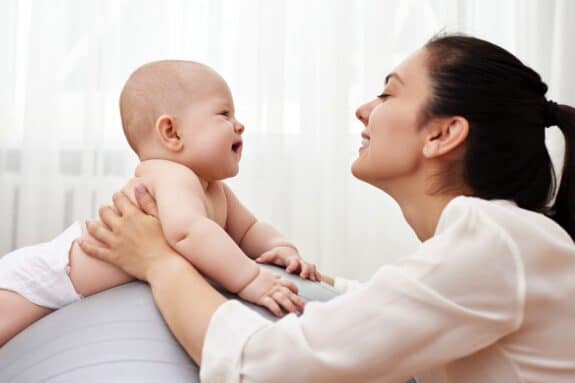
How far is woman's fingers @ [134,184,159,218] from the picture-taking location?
4.03ft

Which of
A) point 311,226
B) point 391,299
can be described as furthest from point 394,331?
point 311,226

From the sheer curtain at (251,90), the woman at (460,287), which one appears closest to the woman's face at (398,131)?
the woman at (460,287)

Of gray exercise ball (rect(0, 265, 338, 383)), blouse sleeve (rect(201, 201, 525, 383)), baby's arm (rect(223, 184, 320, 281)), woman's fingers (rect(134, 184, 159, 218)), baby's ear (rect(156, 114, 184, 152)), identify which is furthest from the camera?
baby's arm (rect(223, 184, 320, 281))

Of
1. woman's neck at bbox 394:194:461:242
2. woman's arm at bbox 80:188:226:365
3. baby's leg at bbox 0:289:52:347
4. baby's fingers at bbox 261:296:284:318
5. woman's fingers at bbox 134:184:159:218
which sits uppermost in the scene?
woman's neck at bbox 394:194:461:242

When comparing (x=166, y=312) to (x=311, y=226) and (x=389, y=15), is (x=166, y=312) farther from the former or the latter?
(x=389, y=15)

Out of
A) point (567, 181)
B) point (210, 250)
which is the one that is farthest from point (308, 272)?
point (567, 181)

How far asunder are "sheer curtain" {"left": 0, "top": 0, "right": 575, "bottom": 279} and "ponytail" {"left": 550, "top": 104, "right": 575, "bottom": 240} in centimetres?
136

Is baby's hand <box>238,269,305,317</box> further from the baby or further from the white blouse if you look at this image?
the white blouse

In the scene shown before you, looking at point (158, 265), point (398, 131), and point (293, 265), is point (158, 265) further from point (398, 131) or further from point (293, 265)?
point (398, 131)

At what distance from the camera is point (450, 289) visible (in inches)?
35.0

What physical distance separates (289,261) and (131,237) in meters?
0.35

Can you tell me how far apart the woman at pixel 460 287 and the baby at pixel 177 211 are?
81mm

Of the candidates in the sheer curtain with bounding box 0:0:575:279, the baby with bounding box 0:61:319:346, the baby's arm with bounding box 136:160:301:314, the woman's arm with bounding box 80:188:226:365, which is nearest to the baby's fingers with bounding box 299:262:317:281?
the baby with bounding box 0:61:319:346

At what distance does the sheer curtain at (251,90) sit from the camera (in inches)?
97.0
